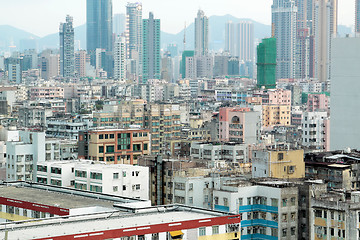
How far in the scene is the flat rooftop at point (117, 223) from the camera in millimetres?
29719

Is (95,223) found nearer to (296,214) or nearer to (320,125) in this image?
(296,214)

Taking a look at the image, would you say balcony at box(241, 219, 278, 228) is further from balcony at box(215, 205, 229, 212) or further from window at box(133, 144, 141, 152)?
window at box(133, 144, 141, 152)

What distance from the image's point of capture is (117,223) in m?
31.7

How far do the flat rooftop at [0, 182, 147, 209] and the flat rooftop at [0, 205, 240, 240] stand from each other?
439cm

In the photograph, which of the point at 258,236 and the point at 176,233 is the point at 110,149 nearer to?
the point at 258,236

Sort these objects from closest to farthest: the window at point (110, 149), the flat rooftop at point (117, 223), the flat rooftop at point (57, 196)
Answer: the flat rooftop at point (117, 223), the flat rooftop at point (57, 196), the window at point (110, 149)

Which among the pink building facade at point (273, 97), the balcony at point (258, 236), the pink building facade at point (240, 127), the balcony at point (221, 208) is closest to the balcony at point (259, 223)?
the balcony at point (258, 236)

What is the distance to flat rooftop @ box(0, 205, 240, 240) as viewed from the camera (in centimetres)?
2972

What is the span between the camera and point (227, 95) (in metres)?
178

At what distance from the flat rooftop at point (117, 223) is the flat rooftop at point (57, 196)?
4.39m

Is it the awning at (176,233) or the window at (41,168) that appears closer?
the awning at (176,233)

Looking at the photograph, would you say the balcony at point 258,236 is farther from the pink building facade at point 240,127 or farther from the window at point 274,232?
the pink building facade at point 240,127

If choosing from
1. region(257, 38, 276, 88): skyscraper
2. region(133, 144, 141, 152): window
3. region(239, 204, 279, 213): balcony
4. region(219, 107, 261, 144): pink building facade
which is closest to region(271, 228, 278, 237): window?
region(239, 204, 279, 213): balcony

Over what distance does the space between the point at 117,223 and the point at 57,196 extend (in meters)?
10.4
